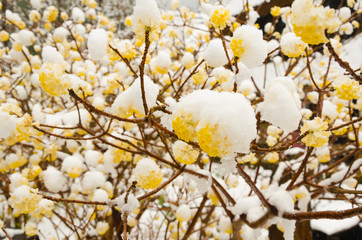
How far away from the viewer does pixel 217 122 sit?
1.62 feet

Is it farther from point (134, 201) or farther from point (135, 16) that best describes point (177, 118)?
point (134, 201)

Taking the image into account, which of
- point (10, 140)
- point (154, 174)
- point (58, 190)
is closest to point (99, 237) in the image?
point (58, 190)

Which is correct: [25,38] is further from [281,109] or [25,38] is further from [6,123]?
[281,109]

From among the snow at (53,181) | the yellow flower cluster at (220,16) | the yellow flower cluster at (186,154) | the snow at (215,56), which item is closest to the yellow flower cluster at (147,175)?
the yellow flower cluster at (186,154)

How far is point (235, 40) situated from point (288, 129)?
346 mm

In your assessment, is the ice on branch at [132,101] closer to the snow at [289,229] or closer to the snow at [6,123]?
the snow at [6,123]

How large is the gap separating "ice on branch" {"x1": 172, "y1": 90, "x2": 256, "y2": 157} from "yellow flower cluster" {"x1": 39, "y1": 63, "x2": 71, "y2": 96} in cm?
39

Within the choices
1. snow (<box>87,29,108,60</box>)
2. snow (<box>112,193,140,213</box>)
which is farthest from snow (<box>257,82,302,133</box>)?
snow (<box>87,29,108,60</box>)

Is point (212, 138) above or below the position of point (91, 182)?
below

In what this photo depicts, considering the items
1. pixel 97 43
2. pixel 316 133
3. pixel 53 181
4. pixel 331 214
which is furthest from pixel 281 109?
pixel 53 181

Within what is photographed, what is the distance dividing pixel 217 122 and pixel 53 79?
52 cm

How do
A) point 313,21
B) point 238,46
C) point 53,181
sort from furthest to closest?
1. point 53,181
2. point 238,46
3. point 313,21

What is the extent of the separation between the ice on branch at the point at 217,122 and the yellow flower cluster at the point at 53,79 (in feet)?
1.28

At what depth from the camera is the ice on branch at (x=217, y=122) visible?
1.61 ft
